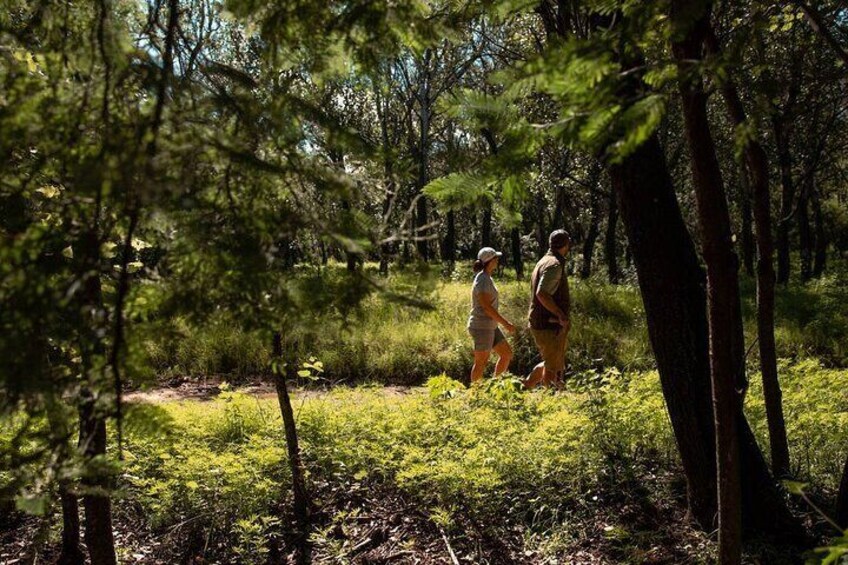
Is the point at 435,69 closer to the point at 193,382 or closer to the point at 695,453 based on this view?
the point at 193,382

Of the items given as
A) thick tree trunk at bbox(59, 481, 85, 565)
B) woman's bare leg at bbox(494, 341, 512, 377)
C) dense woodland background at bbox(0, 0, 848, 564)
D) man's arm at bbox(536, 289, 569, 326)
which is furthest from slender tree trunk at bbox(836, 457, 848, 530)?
thick tree trunk at bbox(59, 481, 85, 565)

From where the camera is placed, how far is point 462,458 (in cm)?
427

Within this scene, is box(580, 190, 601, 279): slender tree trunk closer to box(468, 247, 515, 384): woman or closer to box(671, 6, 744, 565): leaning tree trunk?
box(468, 247, 515, 384): woman

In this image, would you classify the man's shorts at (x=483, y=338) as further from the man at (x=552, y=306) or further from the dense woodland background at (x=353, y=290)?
the dense woodland background at (x=353, y=290)

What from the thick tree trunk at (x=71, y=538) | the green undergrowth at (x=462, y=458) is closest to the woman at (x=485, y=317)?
the green undergrowth at (x=462, y=458)

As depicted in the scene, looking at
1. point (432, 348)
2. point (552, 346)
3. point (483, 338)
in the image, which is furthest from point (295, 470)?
point (432, 348)

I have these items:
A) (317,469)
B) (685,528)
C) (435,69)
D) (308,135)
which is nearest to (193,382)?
(317,469)

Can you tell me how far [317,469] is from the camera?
466 centimetres

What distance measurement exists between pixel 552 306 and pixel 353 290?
4.77m

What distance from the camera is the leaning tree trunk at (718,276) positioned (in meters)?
2.22

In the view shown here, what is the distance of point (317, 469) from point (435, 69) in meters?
18.4

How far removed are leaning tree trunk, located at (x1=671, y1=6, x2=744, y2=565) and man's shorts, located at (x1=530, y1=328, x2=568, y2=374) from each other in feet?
12.9

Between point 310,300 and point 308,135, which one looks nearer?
point 310,300

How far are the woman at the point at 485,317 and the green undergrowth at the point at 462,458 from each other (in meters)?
1.29
